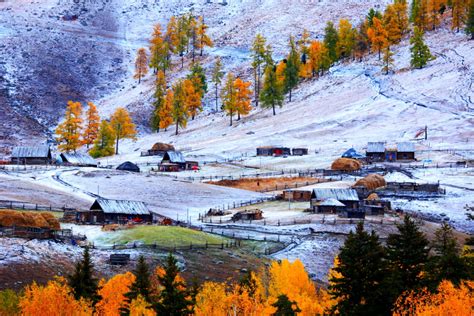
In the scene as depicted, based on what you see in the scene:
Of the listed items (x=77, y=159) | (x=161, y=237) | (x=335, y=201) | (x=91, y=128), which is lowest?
(x=161, y=237)

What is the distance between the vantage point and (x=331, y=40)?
15638 centimetres

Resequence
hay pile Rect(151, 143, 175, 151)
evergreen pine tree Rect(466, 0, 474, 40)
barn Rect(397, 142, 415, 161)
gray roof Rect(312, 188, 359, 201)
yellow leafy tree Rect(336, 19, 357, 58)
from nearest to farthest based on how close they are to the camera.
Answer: gray roof Rect(312, 188, 359, 201), barn Rect(397, 142, 415, 161), hay pile Rect(151, 143, 175, 151), evergreen pine tree Rect(466, 0, 474, 40), yellow leafy tree Rect(336, 19, 357, 58)

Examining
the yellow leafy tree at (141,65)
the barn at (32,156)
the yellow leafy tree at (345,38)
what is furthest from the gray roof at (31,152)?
the yellow leafy tree at (345,38)

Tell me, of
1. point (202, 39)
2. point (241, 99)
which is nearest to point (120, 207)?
point (241, 99)

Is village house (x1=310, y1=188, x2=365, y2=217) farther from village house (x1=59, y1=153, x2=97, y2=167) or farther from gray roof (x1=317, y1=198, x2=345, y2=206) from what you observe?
village house (x1=59, y1=153, x2=97, y2=167)

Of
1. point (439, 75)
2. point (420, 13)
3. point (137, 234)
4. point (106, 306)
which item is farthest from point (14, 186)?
point (420, 13)

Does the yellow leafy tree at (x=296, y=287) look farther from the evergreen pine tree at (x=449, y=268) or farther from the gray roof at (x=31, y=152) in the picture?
the gray roof at (x=31, y=152)

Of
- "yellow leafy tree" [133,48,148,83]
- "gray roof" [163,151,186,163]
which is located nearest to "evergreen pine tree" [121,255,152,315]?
"gray roof" [163,151,186,163]

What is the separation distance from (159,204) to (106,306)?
37213mm

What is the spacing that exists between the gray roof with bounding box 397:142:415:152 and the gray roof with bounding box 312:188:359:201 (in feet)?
84.3

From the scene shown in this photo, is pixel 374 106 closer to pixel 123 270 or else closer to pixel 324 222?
pixel 324 222

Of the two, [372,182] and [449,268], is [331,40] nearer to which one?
[372,182]

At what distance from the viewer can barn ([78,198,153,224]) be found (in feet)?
231

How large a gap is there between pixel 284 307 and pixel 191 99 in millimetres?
108138
